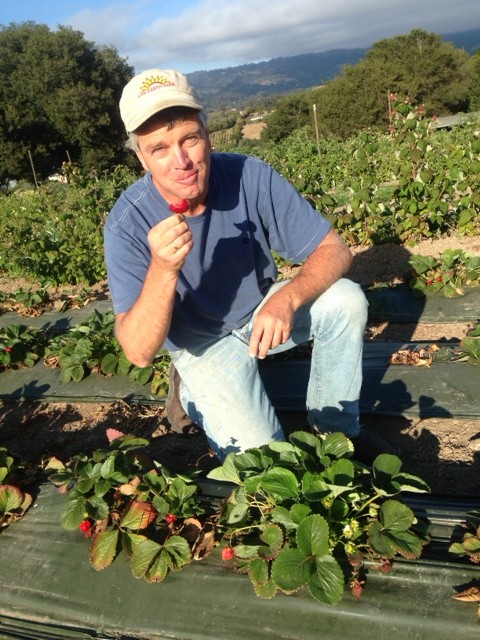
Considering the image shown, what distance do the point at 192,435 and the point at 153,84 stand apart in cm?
174

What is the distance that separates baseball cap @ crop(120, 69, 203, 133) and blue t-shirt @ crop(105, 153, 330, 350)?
1.24ft

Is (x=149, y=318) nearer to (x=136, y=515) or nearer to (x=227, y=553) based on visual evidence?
(x=136, y=515)

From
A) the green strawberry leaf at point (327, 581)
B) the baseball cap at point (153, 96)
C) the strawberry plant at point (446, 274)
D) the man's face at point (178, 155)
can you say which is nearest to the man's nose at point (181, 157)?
the man's face at point (178, 155)

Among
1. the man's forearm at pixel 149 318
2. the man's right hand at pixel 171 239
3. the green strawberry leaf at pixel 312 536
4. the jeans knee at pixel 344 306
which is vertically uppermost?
the man's right hand at pixel 171 239

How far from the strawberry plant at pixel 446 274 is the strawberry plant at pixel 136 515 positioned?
108 inches

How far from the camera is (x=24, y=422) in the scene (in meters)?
3.58

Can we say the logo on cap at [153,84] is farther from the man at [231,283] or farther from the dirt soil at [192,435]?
the dirt soil at [192,435]

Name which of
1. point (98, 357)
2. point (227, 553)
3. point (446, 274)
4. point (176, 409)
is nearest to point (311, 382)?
point (176, 409)

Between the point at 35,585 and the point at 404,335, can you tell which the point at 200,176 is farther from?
the point at 404,335

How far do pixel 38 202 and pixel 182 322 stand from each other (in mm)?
8950

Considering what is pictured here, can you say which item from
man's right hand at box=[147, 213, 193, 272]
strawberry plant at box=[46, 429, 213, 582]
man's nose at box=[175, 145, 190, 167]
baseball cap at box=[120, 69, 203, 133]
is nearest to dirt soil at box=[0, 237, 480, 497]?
strawberry plant at box=[46, 429, 213, 582]

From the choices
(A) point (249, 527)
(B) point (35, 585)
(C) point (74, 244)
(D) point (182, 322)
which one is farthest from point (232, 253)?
(C) point (74, 244)

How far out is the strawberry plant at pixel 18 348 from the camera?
13.3 ft

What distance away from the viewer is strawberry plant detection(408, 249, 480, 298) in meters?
4.02
